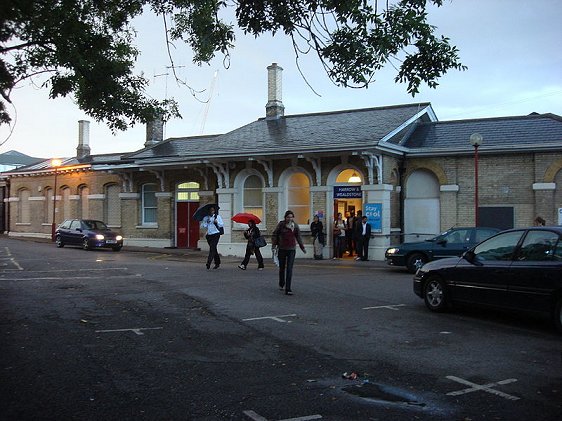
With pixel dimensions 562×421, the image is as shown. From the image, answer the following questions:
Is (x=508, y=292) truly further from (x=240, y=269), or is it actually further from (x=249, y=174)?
(x=249, y=174)

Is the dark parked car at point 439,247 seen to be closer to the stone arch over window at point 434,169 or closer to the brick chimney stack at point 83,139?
the stone arch over window at point 434,169

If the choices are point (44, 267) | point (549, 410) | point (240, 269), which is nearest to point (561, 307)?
point (549, 410)

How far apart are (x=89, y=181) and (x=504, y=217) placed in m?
22.0

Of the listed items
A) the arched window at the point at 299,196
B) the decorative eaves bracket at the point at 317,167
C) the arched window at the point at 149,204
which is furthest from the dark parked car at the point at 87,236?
the decorative eaves bracket at the point at 317,167

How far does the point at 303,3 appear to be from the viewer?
24.9 ft

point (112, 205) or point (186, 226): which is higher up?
point (112, 205)

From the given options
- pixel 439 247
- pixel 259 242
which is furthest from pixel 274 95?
pixel 439 247

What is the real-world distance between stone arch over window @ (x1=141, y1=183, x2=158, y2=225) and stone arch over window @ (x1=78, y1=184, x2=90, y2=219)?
5001mm

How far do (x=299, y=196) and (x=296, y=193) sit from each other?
182 mm

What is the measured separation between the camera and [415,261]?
642 inches

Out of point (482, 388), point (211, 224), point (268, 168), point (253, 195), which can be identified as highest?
point (268, 168)

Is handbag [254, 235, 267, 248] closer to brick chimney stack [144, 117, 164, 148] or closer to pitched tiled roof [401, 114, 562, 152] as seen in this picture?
pitched tiled roof [401, 114, 562, 152]

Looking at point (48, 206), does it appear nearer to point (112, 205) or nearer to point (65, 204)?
point (65, 204)

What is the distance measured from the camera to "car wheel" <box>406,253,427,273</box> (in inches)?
638
